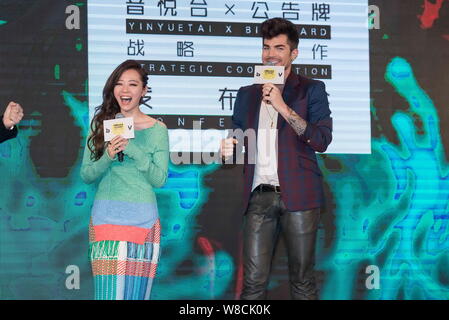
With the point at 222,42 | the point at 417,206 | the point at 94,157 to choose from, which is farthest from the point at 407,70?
the point at 94,157

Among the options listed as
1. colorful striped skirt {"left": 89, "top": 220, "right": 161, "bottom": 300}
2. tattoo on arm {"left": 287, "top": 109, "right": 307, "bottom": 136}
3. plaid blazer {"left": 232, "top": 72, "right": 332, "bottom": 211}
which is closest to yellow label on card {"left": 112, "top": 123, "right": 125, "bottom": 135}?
colorful striped skirt {"left": 89, "top": 220, "right": 161, "bottom": 300}

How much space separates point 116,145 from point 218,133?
5.25 ft

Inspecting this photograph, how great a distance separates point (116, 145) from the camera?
3379mm

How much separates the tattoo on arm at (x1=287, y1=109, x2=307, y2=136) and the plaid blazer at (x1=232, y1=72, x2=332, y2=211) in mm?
24

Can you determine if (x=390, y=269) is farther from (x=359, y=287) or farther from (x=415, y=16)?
(x=415, y=16)

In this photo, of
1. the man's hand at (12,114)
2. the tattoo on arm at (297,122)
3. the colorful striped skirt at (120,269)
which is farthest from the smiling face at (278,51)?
the man's hand at (12,114)

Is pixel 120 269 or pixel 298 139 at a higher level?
pixel 298 139

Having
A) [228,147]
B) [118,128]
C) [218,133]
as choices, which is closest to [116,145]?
[118,128]

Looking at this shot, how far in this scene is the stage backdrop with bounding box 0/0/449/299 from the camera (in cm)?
477

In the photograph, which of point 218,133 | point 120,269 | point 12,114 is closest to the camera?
point 120,269

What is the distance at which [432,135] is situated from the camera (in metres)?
5.18

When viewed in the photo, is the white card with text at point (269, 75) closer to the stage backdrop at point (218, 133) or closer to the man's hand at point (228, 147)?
the man's hand at point (228, 147)

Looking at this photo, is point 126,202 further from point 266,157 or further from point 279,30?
point 279,30

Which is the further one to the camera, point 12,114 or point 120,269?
point 12,114
